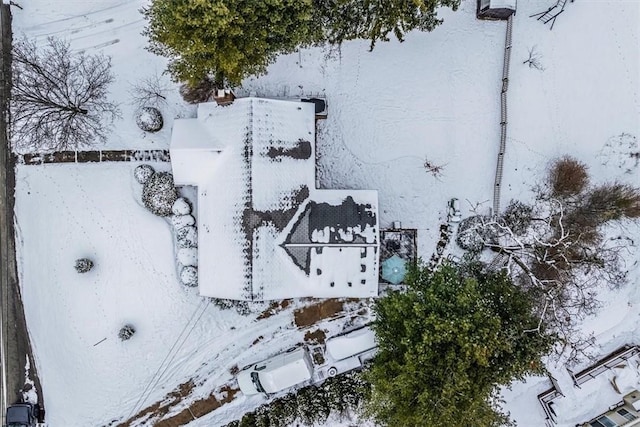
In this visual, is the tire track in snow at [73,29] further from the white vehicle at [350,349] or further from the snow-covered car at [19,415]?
the white vehicle at [350,349]

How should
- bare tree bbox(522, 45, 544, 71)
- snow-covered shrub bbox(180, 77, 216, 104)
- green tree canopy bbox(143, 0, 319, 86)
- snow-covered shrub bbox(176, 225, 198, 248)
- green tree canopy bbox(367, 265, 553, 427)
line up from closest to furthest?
green tree canopy bbox(143, 0, 319, 86) → green tree canopy bbox(367, 265, 553, 427) → snow-covered shrub bbox(176, 225, 198, 248) → snow-covered shrub bbox(180, 77, 216, 104) → bare tree bbox(522, 45, 544, 71)

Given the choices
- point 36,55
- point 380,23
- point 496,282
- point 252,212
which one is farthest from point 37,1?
point 496,282

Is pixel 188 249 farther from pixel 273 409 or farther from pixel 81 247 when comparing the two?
pixel 273 409

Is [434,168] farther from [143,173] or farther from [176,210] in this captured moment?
[143,173]

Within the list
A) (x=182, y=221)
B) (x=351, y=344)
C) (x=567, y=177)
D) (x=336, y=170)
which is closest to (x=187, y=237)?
(x=182, y=221)

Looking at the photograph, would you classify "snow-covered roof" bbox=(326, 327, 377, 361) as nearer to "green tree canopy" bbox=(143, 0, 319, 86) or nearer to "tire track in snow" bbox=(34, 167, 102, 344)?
"tire track in snow" bbox=(34, 167, 102, 344)

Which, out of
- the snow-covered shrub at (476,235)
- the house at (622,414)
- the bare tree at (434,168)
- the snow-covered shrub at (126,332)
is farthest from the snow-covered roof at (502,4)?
the snow-covered shrub at (126,332)

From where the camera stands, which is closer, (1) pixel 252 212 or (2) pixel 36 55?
(1) pixel 252 212

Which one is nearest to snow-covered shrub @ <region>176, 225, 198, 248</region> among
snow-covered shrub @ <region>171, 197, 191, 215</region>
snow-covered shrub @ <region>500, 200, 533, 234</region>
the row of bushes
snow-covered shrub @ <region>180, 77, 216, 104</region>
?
the row of bushes
